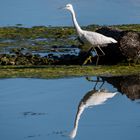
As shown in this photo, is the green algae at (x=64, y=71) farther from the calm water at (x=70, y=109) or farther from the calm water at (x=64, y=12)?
the calm water at (x=64, y=12)

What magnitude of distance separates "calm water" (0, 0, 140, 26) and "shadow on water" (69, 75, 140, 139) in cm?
1224

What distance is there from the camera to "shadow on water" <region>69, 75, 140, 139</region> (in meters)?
15.6

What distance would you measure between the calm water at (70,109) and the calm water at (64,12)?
12.6 metres

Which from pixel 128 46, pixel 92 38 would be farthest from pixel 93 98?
pixel 128 46

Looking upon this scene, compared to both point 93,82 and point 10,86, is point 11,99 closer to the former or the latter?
point 10,86

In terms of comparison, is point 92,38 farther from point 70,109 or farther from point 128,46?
point 70,109

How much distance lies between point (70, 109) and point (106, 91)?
6.26 ft

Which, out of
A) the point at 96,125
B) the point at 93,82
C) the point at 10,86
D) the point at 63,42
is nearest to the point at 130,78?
the point at 93,82

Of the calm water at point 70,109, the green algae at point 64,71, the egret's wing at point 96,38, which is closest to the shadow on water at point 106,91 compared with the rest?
the calm water at point 70,109

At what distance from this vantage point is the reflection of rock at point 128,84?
16.6 meters

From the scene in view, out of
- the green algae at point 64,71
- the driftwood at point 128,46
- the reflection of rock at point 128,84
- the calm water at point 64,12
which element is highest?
the driftwood at point 128,46

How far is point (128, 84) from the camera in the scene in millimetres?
17500

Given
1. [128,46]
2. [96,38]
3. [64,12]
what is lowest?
[64,12]

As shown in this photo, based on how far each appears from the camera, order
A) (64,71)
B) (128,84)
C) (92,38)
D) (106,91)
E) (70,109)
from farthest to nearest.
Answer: (92,38) < (64,71) < (128,84) < (106,91) < (70,109)
